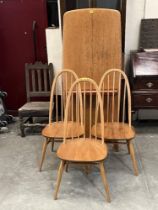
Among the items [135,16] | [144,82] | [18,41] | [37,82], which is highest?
[135,16]

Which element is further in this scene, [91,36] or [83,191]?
[91,36]

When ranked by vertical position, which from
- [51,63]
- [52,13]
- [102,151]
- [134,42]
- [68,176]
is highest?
[52,13]

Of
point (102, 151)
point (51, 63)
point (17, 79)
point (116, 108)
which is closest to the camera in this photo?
point (102, 151)

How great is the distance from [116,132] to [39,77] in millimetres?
1659

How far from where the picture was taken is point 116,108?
277 centimetres

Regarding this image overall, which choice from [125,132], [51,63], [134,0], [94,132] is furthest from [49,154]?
[134,0]

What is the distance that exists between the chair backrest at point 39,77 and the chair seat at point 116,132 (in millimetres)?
1346

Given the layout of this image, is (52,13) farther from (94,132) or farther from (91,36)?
(94,132)

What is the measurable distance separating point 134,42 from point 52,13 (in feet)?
3.96

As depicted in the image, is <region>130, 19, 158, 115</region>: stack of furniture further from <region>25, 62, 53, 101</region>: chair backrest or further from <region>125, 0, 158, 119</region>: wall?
<region>25, 62, 53, 101</region>: chair backrest

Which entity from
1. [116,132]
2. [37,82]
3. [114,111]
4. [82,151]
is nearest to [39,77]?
[37,82]

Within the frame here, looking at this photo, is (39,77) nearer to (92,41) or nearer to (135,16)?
(92,41)

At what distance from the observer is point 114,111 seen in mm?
2789

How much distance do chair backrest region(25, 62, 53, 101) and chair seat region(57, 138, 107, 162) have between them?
1541 mm
